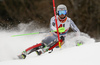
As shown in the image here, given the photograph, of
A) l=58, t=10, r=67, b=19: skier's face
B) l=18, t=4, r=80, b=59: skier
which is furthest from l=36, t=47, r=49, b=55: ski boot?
l=58, t=10, r=67, b=19: skier's face

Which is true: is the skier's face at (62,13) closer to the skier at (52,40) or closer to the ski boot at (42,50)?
the skier at (52,40)

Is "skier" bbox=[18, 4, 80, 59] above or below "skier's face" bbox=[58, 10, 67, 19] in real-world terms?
below

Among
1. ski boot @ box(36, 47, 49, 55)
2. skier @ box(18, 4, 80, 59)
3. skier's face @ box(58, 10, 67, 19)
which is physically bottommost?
ski boot @ box(36, 47, 49, 55)

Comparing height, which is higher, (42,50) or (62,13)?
(62,13)

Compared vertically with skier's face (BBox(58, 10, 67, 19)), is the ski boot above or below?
below

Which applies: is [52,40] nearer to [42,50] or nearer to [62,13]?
[42,50]

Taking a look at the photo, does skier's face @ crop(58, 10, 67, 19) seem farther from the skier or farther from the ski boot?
the ski boot

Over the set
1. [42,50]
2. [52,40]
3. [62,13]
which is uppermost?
[62,13]

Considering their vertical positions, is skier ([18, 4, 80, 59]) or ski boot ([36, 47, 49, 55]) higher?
skier ([18, 4, 80, 59])

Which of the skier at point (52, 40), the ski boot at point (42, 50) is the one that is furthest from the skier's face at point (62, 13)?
the ski boot at point (42, 50)

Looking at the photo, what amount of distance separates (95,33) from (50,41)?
12.2 m

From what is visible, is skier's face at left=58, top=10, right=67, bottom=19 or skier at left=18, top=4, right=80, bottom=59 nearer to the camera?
skier at left=18, top=4, right=80, bottom=59

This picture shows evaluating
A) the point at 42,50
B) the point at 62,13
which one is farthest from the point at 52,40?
the point at 62,13

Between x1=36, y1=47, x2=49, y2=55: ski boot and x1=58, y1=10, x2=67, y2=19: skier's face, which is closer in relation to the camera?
x1=36, y1=47, x2=49, y2=55: ski boot
